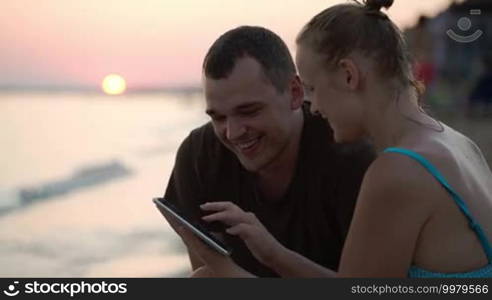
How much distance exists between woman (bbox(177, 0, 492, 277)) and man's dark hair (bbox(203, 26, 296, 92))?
0.44m

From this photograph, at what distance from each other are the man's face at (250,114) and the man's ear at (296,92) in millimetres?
38

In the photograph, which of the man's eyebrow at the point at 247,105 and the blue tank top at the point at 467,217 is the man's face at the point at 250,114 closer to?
the man's eyebrow at the point at 247,105

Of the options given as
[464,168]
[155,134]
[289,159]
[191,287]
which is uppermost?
[155,134]

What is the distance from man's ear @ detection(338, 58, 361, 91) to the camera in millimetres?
2252

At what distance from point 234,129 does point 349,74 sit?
60 centimetres

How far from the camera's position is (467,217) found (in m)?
2.13

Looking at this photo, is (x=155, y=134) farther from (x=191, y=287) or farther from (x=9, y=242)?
(x=191, y=287)

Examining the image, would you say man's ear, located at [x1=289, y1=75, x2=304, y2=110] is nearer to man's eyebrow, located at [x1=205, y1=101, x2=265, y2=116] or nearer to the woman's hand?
man's eyebrow, located at [x1=205, y1=101, x2=265, y2=116]

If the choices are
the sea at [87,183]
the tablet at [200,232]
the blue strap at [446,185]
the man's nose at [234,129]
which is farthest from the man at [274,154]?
the sea at [87,183]

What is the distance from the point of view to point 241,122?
2.78 meters

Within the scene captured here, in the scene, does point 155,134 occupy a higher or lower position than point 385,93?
higher

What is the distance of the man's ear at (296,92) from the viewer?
2.88 meters

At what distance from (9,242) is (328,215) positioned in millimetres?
6322

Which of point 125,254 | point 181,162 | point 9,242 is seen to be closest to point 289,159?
point 181,162
